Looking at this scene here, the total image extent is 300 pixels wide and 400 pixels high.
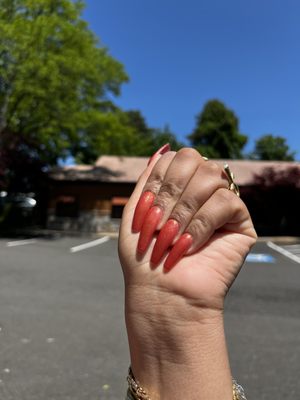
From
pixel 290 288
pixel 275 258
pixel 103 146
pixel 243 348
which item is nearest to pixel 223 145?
pixel 103 146

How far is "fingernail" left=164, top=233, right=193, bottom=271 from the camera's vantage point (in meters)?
1.07

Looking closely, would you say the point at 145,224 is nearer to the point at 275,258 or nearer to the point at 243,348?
the point at 243,348

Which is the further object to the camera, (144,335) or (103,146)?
(103,146)

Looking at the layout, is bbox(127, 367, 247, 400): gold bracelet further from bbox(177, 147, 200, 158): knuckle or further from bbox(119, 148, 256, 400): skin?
bbox(177, 147, 200, 158): knuckle

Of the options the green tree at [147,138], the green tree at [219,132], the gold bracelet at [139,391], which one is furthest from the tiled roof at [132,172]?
the gold bracelet at [139,391]

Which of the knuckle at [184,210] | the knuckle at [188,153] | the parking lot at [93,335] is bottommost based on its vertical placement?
the parking lot at [93,335]

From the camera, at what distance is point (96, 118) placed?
21312mm

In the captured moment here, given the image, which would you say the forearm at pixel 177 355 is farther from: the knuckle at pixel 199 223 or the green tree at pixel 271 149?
the green tree at pixel 271 149

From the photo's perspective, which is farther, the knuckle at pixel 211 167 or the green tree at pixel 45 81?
the green tree at pixel 45 81

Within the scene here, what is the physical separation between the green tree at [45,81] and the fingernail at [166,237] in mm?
18120

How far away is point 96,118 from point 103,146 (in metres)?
2.73

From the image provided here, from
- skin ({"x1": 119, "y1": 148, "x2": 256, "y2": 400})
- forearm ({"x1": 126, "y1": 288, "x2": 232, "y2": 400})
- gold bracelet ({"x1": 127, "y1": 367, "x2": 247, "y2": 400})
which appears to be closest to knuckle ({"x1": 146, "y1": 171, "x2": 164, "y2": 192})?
skin ({"x1": 119, "y1": 148, "x2": 256, "y2": 400})

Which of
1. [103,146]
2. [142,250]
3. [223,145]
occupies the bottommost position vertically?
[142,250]

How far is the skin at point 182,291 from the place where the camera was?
1.08m
